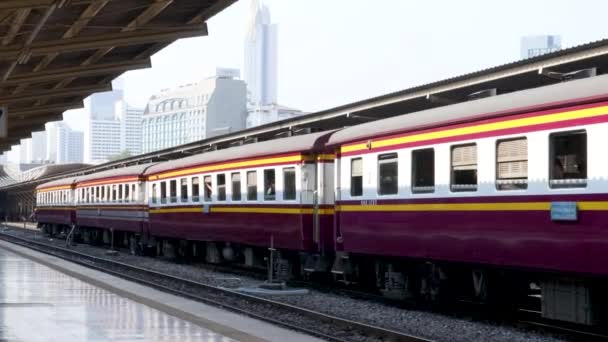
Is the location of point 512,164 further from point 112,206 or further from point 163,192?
point 112,206

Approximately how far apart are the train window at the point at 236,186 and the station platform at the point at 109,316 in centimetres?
378

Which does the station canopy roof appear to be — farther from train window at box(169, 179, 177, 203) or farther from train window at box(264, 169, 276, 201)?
train window at box(169, 179, 177, 203)

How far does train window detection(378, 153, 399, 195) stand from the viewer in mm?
16234

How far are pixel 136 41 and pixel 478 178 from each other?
1047cm

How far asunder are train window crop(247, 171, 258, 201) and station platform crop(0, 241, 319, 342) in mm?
3485

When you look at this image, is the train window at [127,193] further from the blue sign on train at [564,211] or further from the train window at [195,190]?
the blue sign on train at [564,211]

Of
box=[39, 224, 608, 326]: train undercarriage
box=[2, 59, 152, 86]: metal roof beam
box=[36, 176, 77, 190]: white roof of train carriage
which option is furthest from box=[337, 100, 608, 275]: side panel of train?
box=[36, 176, 77, 190]: white roof of train carriage

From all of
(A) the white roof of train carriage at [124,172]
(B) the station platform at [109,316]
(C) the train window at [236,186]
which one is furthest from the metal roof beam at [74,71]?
(A) the white roof of train carriage at [124,172]

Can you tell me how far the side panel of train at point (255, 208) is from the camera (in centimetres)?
1978

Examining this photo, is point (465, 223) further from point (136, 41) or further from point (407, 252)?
point (136, 41)

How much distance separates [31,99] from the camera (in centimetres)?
2967

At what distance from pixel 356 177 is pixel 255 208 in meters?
5.03

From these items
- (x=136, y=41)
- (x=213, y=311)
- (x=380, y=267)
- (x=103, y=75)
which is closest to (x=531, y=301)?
A: (x=380, y=267)

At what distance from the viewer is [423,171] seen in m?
15.4
